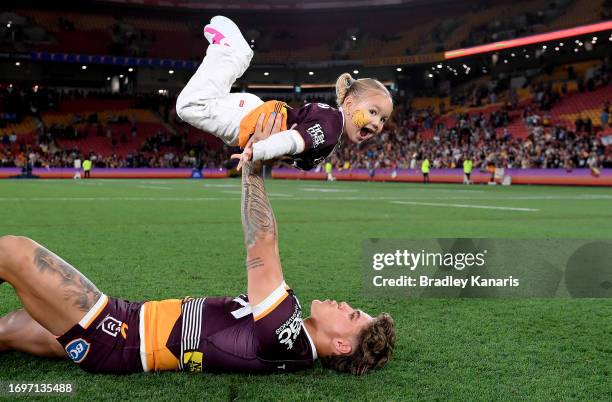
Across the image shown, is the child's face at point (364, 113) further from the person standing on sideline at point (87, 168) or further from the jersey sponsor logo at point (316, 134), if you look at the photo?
the person standing on sideline at point (87, 168)

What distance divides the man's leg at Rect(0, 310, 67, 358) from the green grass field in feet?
0.20

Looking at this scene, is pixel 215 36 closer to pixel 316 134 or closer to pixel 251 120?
pixel 251 120

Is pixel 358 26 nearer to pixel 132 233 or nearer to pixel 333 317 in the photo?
pixel 132 233

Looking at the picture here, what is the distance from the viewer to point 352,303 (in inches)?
201

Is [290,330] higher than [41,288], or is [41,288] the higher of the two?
[41,288]

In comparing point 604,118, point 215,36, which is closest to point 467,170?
point 604,118

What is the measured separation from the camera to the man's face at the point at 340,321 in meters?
3.35

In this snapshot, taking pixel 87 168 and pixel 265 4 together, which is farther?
pixel 265 4

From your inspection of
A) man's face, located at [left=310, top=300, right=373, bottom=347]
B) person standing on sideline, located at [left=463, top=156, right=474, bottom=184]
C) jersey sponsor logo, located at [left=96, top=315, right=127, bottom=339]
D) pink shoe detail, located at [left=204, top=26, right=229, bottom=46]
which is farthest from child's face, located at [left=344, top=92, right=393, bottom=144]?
person standing on sideline, located at [left=463, top=156, right=474, bottom=184]

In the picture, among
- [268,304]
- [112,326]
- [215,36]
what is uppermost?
[215,36]

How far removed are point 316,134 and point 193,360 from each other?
1.35 meters

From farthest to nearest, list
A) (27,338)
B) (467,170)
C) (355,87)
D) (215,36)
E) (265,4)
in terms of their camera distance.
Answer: (265,4) → (467,170) → (215,36) → (355,87) → (27,338)

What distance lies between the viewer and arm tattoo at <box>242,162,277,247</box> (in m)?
3.39

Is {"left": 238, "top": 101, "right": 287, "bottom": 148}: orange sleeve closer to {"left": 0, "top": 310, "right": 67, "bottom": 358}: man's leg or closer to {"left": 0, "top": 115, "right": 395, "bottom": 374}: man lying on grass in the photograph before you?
{"left": 0, "top": 115, "right": 395, "bottom": 374}: man lying on grass
